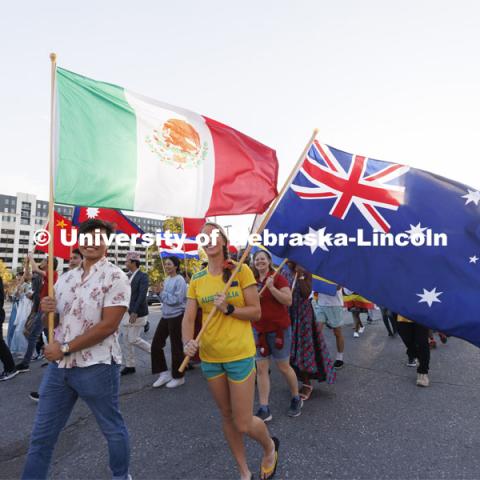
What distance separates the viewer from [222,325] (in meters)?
2.48

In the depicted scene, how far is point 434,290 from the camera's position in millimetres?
3281

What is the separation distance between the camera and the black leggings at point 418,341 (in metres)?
4.73

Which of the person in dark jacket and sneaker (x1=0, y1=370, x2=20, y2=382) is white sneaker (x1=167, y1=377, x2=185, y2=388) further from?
sneaker (x1=0, y1=370, x2=20, y2=382)

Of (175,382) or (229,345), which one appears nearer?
(229,345)

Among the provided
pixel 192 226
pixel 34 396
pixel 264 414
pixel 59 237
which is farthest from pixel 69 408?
pixel 192 226

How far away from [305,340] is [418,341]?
166 cm

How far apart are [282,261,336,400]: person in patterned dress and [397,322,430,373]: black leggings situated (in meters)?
1.25

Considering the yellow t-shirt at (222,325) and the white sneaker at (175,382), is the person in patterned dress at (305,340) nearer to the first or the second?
the white sneaker at (175,382)

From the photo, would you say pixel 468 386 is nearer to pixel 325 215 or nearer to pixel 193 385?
pixel 325 215

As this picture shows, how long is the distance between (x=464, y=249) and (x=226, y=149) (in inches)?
100.0

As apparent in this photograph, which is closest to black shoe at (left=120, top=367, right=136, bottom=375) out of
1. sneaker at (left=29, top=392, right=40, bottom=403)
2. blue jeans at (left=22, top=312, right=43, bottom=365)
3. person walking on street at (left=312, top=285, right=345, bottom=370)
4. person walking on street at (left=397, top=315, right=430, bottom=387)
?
sneaker at (left=29, top=392, right=40, bottom=403)

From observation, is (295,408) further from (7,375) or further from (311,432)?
(7,375)

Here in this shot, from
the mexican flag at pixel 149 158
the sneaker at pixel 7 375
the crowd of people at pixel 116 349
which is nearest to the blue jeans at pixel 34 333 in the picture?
the sneaker at pixel 7 375

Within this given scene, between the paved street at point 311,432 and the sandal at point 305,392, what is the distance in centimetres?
8
